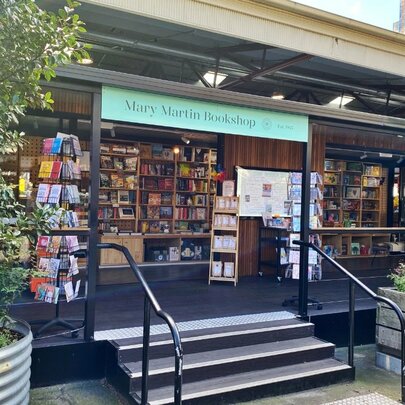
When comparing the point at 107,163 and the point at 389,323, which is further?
the point at 107,163

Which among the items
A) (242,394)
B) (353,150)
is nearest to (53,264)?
(242,394)

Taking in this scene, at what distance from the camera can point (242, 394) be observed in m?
3.86

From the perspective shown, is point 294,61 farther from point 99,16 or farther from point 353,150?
point 353,150

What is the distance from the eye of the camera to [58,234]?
409 centimetres

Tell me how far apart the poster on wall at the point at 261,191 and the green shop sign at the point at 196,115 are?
2.25 metres

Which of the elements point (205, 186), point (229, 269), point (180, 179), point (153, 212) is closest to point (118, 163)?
point (153, 212)

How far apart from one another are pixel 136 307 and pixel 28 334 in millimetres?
2265

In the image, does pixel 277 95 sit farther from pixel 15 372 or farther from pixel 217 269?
pixel 15 372

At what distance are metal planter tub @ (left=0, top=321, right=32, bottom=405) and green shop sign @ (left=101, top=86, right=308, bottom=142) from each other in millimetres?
2055

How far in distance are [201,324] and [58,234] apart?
66.8 inches

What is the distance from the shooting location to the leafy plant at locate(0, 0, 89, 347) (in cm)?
272

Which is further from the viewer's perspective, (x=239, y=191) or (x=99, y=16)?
(x=239, y=191)

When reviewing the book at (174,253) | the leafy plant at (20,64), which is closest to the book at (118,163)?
the book at (174,253)

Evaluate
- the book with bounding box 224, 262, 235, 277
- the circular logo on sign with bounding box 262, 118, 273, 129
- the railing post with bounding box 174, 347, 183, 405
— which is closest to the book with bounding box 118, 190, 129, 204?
the book with bounding box 224, 262, 235, 277
